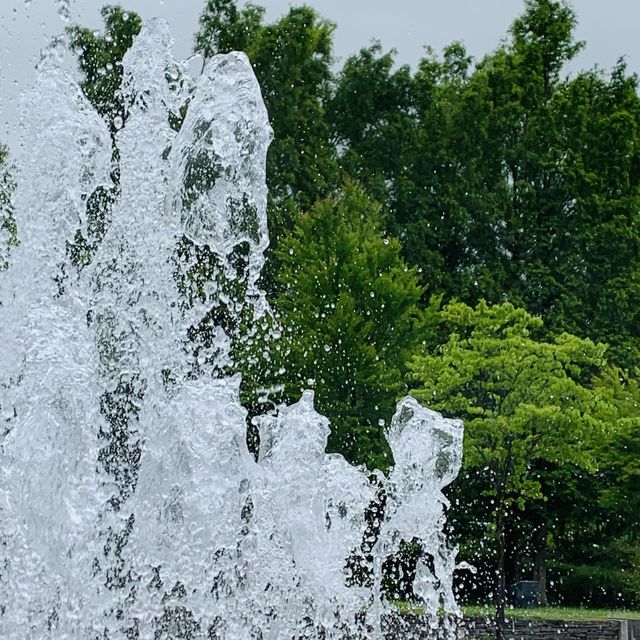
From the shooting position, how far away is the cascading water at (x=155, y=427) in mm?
7906

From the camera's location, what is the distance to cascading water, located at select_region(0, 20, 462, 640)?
25.9 ft

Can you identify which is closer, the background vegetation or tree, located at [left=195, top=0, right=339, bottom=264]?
the background vegetation

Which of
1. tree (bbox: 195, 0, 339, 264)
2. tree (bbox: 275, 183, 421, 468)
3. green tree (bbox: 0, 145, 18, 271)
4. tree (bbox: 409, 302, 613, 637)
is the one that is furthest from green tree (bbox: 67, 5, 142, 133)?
tree (bbox: 409, 302, 613, 637)

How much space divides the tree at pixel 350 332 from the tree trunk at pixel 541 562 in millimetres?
7196

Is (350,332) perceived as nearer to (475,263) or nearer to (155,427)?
(475,263)

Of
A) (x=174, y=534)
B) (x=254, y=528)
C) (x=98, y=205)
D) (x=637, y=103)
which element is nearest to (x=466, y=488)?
(x=98, y=205)

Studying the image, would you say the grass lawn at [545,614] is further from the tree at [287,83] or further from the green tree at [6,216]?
the tree at [287,83]

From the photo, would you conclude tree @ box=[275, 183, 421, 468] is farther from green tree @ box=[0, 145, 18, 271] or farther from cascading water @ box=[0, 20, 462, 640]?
cascading water @ box=[0, 20, 462, 640]

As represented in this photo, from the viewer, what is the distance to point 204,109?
964 centimetres

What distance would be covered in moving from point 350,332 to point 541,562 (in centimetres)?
927

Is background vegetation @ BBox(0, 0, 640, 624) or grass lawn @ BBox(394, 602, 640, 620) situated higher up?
background vegetation @ BBox(0, 0, 640, 624)

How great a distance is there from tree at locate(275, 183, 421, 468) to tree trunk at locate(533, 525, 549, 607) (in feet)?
23.6

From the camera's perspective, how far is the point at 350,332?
23.1 metres

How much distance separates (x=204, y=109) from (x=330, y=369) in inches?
555
